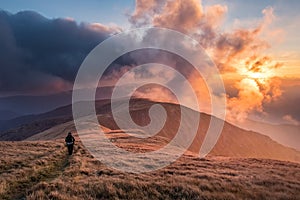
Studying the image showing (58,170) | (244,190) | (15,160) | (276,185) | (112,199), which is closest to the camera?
Answer: (112,199)

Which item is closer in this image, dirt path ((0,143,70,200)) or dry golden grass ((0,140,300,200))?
dry golden grass ((0,140,300,200))

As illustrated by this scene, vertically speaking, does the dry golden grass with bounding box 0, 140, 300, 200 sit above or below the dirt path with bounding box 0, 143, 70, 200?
above

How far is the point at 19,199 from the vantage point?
466 inches

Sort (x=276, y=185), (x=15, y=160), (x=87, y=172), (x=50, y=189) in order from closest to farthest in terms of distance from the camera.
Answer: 1. (x=50, y=189)
2. (x=276, y=185)
3. (x=87, y=172)
4. (x=15, y=160)

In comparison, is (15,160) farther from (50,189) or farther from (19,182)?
(50,189)

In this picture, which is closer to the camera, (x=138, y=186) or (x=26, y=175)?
(x=138, y=186)

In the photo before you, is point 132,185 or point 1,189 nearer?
point 1,189

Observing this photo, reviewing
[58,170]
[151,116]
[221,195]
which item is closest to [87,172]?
[58,170]

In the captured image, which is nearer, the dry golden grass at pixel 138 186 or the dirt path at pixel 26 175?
Answer: the dry golden grass at pixel 138 186

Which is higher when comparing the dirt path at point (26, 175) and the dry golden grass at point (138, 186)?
the dry golden grass at point (138, 186)

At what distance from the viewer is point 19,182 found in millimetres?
14727

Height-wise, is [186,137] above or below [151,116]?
below

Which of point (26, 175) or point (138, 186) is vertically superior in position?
point (138, 186)

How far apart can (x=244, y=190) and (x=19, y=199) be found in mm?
11025
